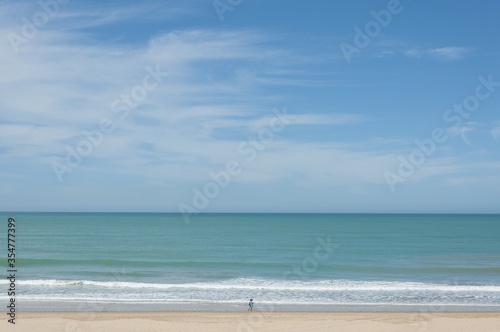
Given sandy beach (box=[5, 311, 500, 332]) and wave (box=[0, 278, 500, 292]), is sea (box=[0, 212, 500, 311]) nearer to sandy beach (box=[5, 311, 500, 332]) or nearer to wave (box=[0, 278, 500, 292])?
wave (box=[0, 278, 500, 292])

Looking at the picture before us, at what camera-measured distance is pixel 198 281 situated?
3000 cm

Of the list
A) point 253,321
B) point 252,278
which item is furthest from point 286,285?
point 253,321

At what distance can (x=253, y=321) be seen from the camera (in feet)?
63.0

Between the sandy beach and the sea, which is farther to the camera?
the sea

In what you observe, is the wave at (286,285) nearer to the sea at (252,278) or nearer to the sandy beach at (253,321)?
the sea at (252,278)

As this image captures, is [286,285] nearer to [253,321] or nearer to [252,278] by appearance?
[252,278]

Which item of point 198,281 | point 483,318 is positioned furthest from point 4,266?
point 483,318

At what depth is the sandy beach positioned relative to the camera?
18.0 m

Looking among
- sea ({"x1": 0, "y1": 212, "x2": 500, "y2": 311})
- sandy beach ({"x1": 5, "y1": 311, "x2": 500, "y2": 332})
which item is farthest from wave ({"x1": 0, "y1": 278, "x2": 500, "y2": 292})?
sandy beach ({"x1": 5, "y1": 311, "x2": 500, "y2": 332})

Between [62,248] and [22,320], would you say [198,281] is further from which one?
[62,248]

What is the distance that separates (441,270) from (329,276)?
28.1 feet

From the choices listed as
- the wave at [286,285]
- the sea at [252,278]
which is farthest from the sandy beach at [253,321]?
the wave at [286,285]

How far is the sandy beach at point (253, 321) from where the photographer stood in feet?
59.2

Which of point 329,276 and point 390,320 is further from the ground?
point 329,276
